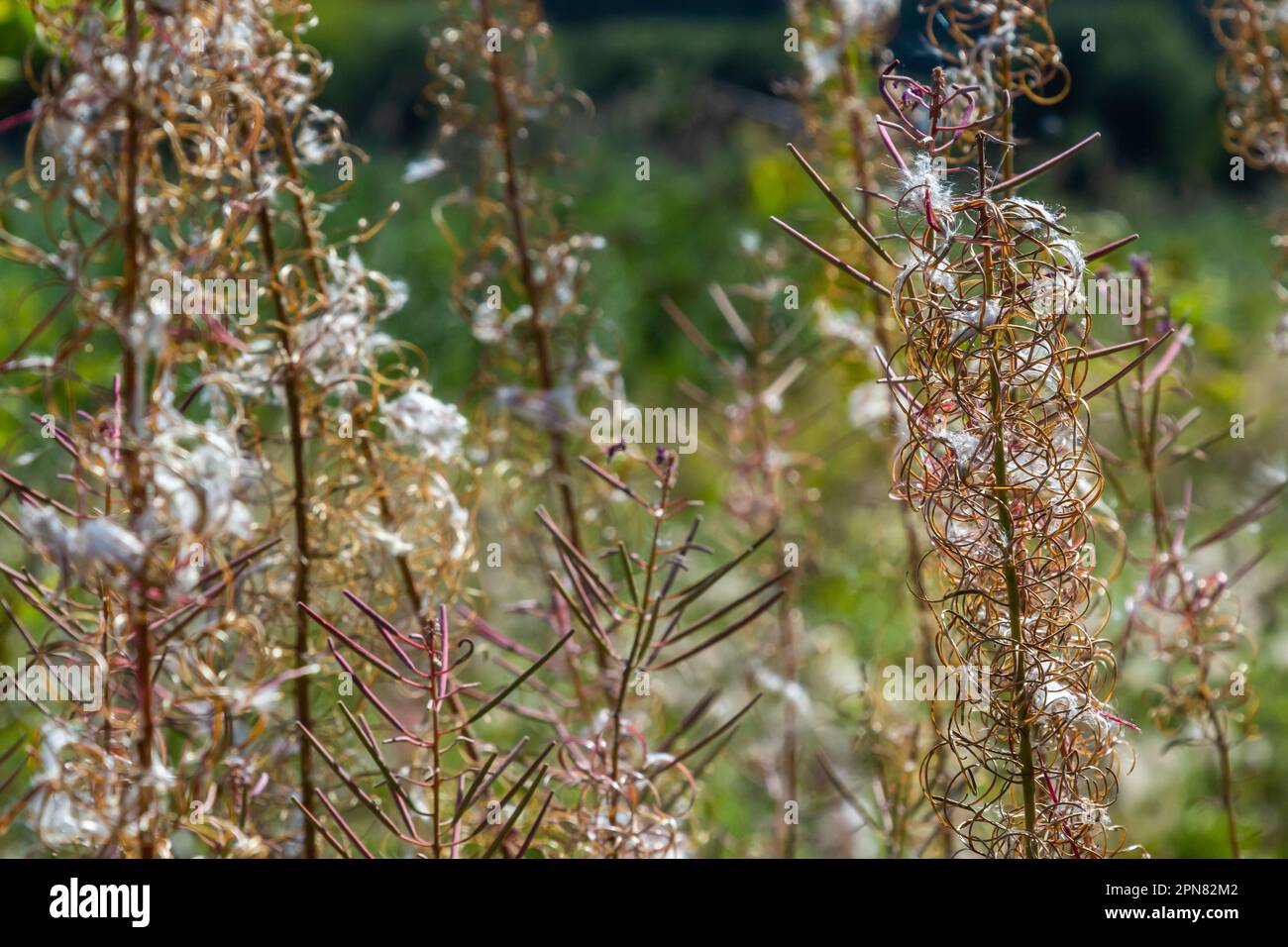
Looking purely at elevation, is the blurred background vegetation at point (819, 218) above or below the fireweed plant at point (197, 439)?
above

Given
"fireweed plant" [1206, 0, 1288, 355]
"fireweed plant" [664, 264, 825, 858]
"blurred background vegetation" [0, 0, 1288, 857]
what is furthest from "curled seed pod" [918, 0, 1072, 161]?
"fireweed plant" [664, 264, 825, 858]

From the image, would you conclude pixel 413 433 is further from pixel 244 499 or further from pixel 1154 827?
pixel 1154 827

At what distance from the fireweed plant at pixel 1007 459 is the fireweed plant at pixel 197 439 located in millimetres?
290

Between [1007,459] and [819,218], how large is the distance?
2.37 ft

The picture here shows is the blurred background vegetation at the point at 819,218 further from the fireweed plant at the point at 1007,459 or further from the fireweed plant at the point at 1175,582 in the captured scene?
the fireweed plant at the point at 1007,459

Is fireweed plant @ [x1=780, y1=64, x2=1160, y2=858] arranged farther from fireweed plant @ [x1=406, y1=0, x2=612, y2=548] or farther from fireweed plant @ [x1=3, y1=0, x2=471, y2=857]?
fireweed plant @ [x1=406, y1=0, x2=612, y2=548]

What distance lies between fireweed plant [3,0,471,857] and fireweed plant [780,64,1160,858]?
0.29 metres

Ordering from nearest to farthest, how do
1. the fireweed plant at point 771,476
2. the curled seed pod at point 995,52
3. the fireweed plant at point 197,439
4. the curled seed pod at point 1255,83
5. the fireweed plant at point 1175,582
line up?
the fireweed plant at point 197,439 → the curled seed pod at point 995,52 → the fireweed plant at point 1175,582 → the curled seed pod at point 1255,83 → the fireweed plant at point 771,476

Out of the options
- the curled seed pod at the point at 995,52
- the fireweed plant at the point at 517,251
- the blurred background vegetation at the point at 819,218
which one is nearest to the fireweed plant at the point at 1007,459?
the curled seed pod at the point at 995,52

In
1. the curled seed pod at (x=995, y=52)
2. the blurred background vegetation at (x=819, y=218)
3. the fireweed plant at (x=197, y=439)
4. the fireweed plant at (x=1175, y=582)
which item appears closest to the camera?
the fireweed plant at (x=197, y=439)

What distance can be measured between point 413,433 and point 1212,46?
18.2 ft

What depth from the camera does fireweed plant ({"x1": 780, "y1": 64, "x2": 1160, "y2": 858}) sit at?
1.80ft

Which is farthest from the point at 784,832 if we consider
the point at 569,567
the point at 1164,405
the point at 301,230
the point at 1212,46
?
the point at 1212,46

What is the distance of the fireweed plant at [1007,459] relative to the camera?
55cm
